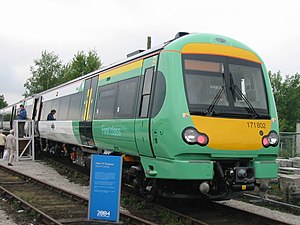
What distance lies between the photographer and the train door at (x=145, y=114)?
773 cm

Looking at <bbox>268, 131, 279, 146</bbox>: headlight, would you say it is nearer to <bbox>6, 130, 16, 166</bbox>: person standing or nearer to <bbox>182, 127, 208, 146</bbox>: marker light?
<bbox>182, 127, 208, 146</bbox>: marker light

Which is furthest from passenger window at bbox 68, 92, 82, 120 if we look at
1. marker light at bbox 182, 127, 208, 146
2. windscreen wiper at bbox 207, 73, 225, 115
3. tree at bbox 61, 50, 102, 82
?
tree at bbox 61, 50, 102, 82

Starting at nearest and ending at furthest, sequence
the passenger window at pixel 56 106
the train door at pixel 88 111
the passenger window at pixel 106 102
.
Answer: the passenger window at pixel 106 102
the train door at pixel 88 111
the passenger window at pixel 56 106

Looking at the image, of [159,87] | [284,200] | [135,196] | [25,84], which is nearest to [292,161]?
[284,200]

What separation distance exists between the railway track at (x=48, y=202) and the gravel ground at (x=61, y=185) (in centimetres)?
51

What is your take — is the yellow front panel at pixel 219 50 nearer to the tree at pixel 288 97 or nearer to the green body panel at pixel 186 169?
the green body panel at pixel 186 169

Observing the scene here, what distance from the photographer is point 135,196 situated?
1002cm

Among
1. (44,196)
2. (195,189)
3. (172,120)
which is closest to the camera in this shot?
(172,120)

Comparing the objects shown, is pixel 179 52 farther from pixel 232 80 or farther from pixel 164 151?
pixel 164 151

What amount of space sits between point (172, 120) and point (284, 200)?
4519 mm

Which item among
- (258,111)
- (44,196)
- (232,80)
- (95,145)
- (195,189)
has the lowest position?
(44,196)

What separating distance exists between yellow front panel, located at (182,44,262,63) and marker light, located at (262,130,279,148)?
1489mm

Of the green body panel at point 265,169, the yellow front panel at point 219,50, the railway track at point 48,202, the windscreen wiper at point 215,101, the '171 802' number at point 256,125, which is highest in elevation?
the yellow front panel at point 219,50

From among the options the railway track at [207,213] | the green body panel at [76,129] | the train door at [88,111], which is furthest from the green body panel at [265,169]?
the green body panel at [76,129]
